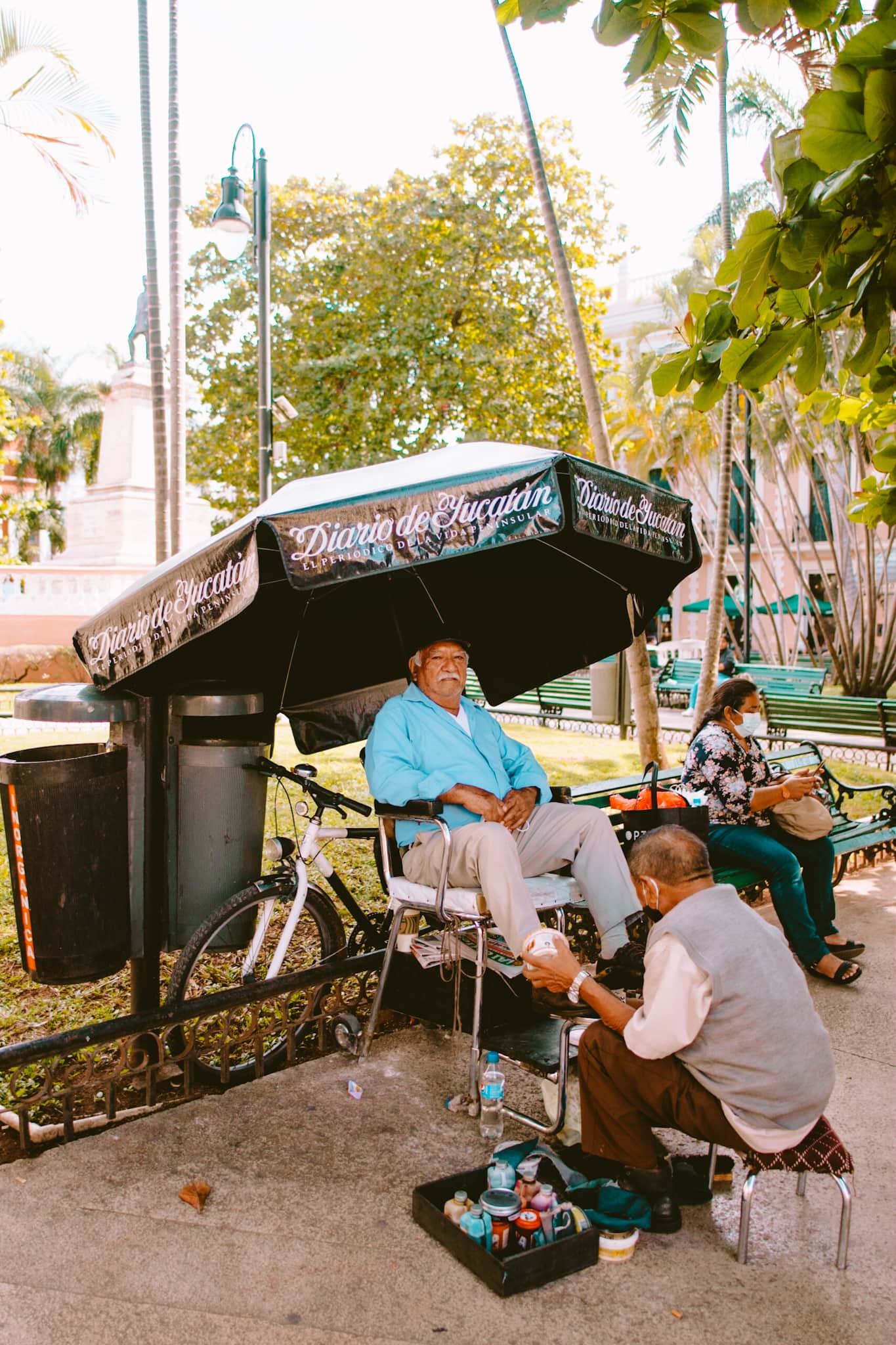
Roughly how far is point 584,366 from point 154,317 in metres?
3.66

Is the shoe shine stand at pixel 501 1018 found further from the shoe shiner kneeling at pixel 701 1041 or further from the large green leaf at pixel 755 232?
the large green leaf at pixel 755 232

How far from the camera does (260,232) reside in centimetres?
1091

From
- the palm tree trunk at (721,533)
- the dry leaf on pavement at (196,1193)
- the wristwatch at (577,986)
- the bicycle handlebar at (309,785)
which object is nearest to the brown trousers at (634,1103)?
the wristwatch at (577,986)

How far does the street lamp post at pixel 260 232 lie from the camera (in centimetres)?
1069

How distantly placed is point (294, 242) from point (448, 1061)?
17.1m

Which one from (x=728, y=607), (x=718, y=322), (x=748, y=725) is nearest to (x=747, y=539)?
(x=728, y=607)

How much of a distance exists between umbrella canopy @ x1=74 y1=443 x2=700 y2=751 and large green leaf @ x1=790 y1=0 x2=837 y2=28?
1478mm

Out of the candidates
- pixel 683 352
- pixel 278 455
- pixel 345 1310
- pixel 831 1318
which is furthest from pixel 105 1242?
pixel 278 455

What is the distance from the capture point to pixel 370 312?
58.6 ft

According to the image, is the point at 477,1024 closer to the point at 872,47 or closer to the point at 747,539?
the point at 872,47

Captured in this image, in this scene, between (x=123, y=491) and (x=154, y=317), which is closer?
(x=154, y=317)

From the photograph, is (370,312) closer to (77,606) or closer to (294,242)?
(294,242)

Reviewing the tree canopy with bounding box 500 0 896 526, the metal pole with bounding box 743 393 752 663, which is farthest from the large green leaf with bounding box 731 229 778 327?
the metal pole with bounding box 743 393 752 663

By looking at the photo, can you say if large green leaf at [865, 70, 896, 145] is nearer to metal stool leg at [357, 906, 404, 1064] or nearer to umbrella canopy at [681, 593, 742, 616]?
metal stool leg at [357, 906, 404, 1064]
